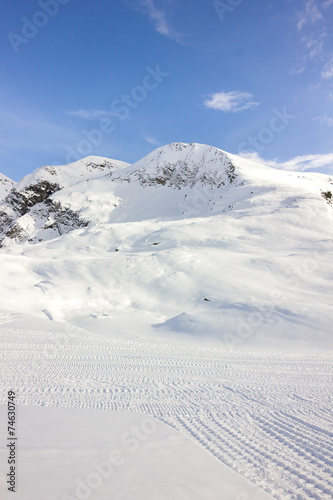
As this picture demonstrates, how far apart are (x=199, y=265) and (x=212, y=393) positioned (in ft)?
39.3

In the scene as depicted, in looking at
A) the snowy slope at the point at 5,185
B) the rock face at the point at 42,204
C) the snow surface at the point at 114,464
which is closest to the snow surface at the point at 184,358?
the snow surface at the point at 114,464

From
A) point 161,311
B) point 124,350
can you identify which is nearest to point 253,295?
point 161,311

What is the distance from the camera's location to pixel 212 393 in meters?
4.77

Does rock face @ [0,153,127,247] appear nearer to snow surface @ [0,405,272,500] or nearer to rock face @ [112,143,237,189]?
rock face @ [112,143,237,189]

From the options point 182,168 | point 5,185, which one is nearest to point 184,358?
point 182,168

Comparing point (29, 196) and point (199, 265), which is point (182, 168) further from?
point (199, 265)

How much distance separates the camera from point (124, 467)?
2605 mm

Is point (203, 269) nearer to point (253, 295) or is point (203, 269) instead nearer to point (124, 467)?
point (253, 295)

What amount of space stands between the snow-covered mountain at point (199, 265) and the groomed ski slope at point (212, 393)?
2241mm

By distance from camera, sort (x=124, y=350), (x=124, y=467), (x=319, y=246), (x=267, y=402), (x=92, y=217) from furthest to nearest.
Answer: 1. (x=92, y=217)
2. (x=319, y=246)
3. (x=124, y=350)
4. (x=267, y=402)
5. (x=124, y=467)

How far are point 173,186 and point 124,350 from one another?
40527 millimetres

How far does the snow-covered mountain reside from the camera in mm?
9977

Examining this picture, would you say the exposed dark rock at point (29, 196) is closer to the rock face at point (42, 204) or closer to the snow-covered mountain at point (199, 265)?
the rock face at point (42, 204)

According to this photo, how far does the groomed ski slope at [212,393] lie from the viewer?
290 cm
